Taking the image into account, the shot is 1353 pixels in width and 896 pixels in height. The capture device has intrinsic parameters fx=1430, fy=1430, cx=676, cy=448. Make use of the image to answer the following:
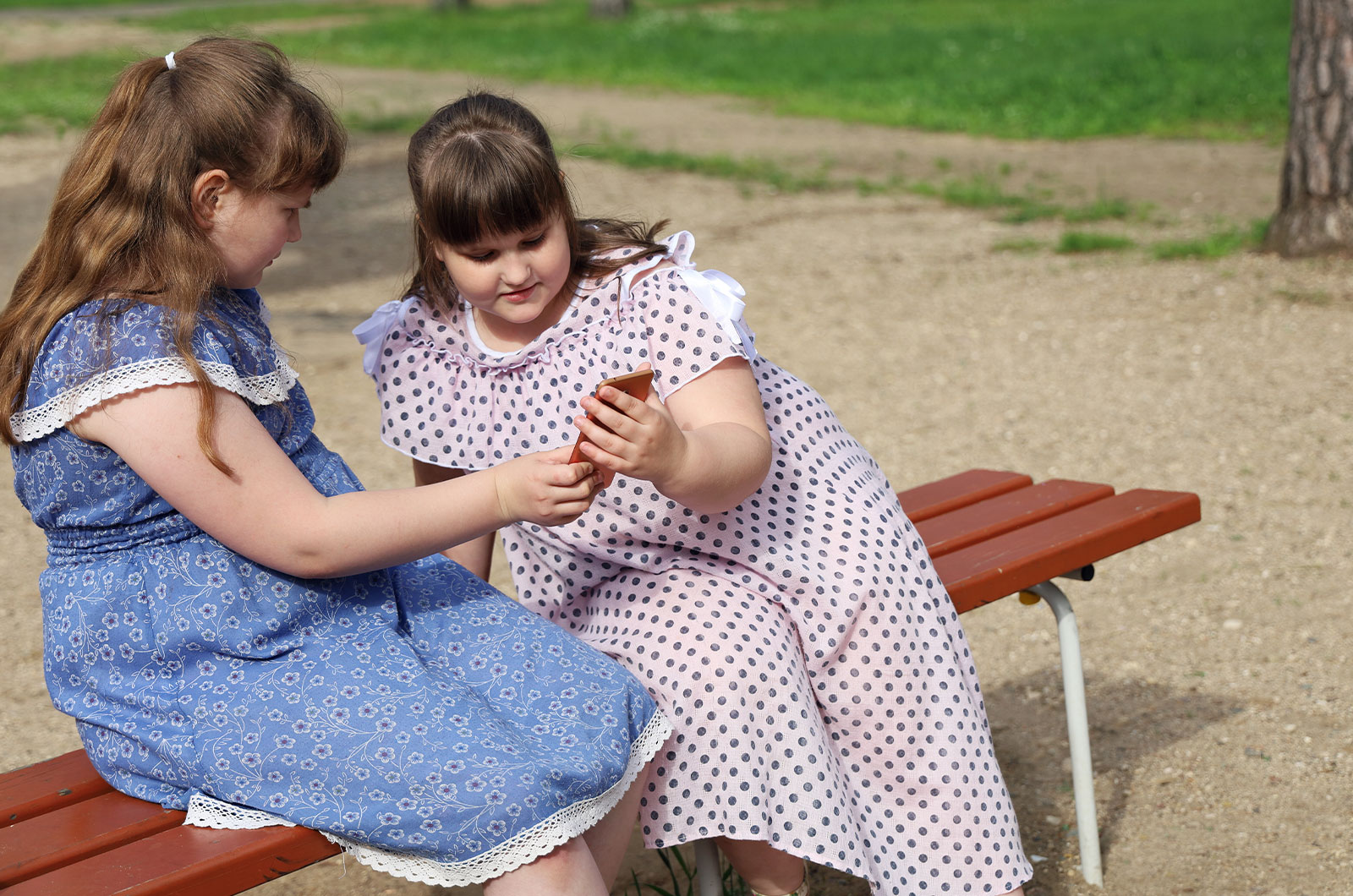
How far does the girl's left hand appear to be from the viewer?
173cm

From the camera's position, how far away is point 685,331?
6.86 feet

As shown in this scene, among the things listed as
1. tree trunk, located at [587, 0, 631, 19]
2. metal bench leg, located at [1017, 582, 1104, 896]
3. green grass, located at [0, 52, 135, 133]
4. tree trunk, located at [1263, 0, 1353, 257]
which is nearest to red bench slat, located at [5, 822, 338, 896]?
metal bench leg, located at [1017, 582, 1104, 896]

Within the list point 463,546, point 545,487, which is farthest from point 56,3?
point 545,487

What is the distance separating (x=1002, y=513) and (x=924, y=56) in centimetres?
1217

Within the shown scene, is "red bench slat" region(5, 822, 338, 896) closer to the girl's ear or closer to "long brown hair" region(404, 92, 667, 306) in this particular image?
the girl's ear

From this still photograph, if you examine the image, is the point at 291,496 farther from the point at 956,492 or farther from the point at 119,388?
the point at 956,492

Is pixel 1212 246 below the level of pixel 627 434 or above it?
below

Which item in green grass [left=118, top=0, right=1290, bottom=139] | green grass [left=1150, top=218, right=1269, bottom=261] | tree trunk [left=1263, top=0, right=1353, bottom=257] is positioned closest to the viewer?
tree trunk [left=1263, top=0, right=1353, bottom=257]

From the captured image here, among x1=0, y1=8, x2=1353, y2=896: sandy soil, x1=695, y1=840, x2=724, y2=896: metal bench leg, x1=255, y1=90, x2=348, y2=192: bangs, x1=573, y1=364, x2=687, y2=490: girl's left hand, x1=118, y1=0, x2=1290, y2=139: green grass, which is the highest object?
x1=255, y1=90, x2=348, y2=192: bangs

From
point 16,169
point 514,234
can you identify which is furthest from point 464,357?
point 16,169

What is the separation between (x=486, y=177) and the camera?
200cm

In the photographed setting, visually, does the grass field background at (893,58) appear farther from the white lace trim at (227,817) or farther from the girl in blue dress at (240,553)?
the white lace trim at (227,817)

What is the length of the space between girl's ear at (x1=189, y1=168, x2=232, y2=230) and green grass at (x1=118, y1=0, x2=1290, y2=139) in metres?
5.39

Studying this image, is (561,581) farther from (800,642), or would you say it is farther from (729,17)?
(729,17)
